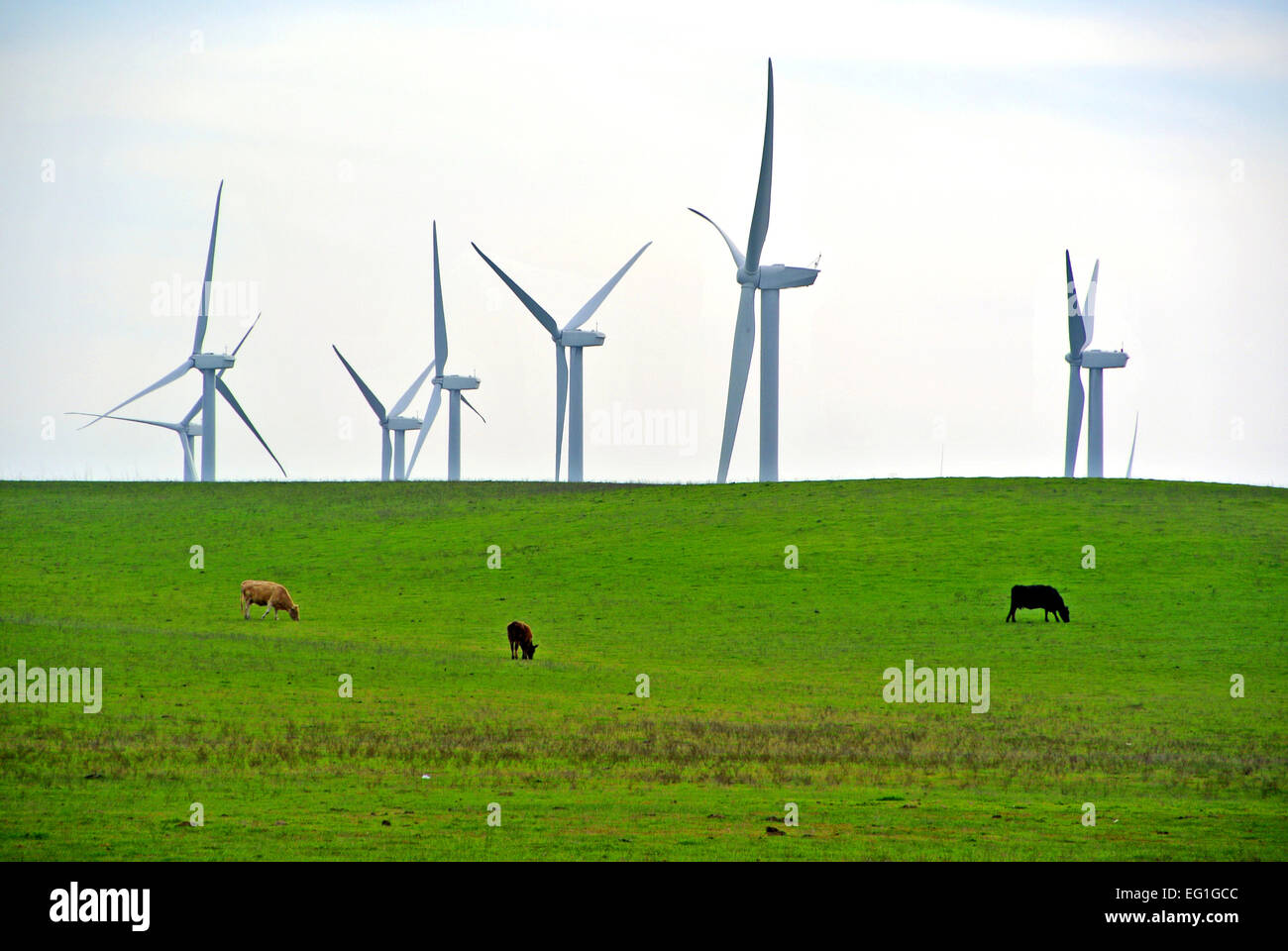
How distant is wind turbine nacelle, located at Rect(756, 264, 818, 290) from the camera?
76.5m

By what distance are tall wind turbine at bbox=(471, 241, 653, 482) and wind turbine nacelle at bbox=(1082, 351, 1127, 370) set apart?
27382 millimetres

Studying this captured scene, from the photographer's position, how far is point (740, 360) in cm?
7519

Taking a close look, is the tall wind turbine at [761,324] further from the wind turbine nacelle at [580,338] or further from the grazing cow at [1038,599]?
the grazing cow at [1038,599]

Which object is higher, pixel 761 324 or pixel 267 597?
pixel 761 324

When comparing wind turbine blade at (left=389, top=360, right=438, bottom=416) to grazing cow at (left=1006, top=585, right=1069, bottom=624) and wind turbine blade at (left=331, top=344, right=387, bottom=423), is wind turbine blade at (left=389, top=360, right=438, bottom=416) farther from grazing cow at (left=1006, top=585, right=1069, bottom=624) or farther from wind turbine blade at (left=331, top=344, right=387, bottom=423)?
grazing cow at (left=1006, top=585, right=1069, bottom=624)

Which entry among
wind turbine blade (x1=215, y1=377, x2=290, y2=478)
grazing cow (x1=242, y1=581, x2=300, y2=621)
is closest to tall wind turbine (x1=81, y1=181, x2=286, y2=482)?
wind turbine blade (x1=215, y1=377, x2=290, y2=478)

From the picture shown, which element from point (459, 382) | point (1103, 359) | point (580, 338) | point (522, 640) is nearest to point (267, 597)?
point (522, 640)

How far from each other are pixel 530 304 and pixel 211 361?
20.2 metres

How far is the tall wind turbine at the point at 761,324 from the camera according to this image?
7444 centimetres

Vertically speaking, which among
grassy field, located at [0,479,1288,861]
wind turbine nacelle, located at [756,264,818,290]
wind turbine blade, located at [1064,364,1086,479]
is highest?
wind turbine nacelle, located at [756,264,818,290]

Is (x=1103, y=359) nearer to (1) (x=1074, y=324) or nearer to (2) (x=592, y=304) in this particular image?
(1) (x=1074, y=324)
